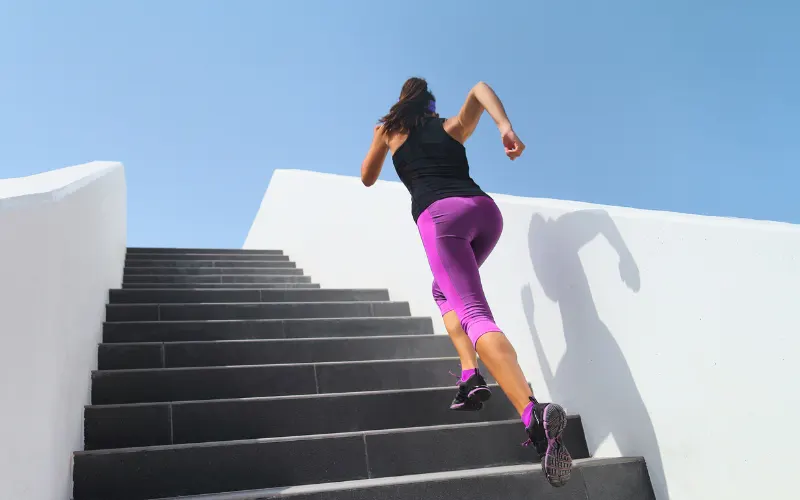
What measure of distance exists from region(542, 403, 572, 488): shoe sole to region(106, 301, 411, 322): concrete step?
7.95 ft

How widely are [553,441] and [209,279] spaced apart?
4484mm

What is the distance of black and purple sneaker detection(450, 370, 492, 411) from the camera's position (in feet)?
7.78

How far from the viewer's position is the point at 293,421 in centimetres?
261

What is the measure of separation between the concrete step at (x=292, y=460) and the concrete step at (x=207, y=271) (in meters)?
3.74

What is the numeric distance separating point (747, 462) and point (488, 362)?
82 cm

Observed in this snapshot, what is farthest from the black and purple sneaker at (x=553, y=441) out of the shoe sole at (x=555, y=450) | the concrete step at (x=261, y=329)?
the concrete step at (x=261, y=329)

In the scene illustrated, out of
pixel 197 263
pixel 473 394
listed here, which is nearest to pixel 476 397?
pixel 473 394

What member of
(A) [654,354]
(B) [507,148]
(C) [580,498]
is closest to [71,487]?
(C) [580,498]

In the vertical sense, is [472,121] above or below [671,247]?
above

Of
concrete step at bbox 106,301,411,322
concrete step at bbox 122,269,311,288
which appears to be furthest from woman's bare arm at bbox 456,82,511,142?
concrete step at bbox 122,269,311,288

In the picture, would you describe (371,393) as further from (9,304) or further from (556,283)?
(9,304)

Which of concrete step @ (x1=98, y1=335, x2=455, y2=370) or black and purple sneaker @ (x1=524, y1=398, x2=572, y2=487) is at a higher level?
concrete step @ (x1=98, y1=335, x2=455, y2=370)

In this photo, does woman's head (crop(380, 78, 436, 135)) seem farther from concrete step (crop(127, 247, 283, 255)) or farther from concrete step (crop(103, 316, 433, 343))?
concrete step (crop(127, 247, 283, 255))

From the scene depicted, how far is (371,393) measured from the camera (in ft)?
9.00
